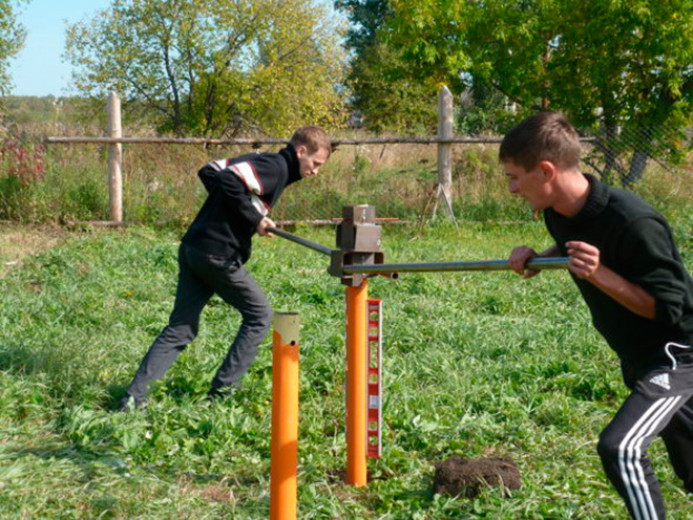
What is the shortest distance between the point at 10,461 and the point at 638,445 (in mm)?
2875

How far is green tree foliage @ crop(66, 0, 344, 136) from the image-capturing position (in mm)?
26719

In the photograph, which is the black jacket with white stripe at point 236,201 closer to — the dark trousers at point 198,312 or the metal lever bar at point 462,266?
the dark trousers at point 198,312

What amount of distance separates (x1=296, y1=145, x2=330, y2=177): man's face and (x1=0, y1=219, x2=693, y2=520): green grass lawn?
1.28 meters

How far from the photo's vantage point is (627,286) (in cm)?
255

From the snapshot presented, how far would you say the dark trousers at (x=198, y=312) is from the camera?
15.4 feet

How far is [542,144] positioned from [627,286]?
1.78ft

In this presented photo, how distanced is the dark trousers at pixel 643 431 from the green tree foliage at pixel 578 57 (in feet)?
33.7

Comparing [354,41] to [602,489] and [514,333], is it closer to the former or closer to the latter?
[514,333]

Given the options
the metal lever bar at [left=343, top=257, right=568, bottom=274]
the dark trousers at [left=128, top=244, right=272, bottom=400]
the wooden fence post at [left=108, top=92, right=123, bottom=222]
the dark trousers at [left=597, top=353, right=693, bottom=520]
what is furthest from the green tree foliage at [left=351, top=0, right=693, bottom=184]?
the dark trousers at [left=597, top=353, right=693, bottom=520]

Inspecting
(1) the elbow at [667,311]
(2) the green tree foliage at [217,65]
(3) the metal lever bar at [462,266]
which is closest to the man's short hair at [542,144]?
(3) the metal lever bar at [462,266]

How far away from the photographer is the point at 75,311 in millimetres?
6902

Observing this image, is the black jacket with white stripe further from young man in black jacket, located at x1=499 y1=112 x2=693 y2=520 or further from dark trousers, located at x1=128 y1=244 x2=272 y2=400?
young man in black jacket, located at x1=499 y1=112 x2=693 y2=520

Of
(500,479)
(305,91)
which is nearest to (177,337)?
(500,479)

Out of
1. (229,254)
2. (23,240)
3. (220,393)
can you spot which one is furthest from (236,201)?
(23,240)
